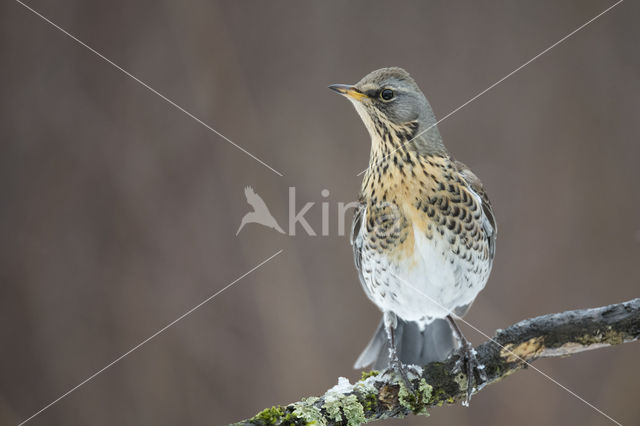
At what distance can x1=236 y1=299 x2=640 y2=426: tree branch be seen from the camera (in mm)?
1893

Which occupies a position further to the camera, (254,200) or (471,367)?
(254,200)

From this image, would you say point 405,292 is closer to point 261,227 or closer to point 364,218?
point 364,218

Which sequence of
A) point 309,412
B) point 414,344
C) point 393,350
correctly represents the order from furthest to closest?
point 414,344
point 393,350
point 309,412

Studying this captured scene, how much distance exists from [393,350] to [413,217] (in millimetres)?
542

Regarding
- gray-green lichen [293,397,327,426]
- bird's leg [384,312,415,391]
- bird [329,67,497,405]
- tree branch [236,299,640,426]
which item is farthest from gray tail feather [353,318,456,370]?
gray-green lichen [293,397,327,426]

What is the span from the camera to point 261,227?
3.75 metres

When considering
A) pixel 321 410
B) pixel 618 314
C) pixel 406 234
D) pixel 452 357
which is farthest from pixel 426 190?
pixel 321 410

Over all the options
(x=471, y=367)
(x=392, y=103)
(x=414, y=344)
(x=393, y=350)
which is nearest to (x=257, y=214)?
(x=414, y=344)

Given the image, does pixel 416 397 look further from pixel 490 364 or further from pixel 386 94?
pixel 386 94

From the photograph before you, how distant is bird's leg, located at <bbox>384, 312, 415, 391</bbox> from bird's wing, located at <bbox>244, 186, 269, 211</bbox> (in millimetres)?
1257

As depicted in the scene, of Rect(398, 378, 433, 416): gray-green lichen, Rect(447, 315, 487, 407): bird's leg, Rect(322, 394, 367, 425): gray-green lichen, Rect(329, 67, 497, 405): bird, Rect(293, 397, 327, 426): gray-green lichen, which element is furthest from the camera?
Rect(329, 67, 497, 405): bird

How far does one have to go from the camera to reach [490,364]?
7.43 feet

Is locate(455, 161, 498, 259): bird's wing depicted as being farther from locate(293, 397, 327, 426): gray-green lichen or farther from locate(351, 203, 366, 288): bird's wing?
locate(293, 397, 327, 426): gray-green lichen

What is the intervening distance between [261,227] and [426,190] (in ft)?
5.41
